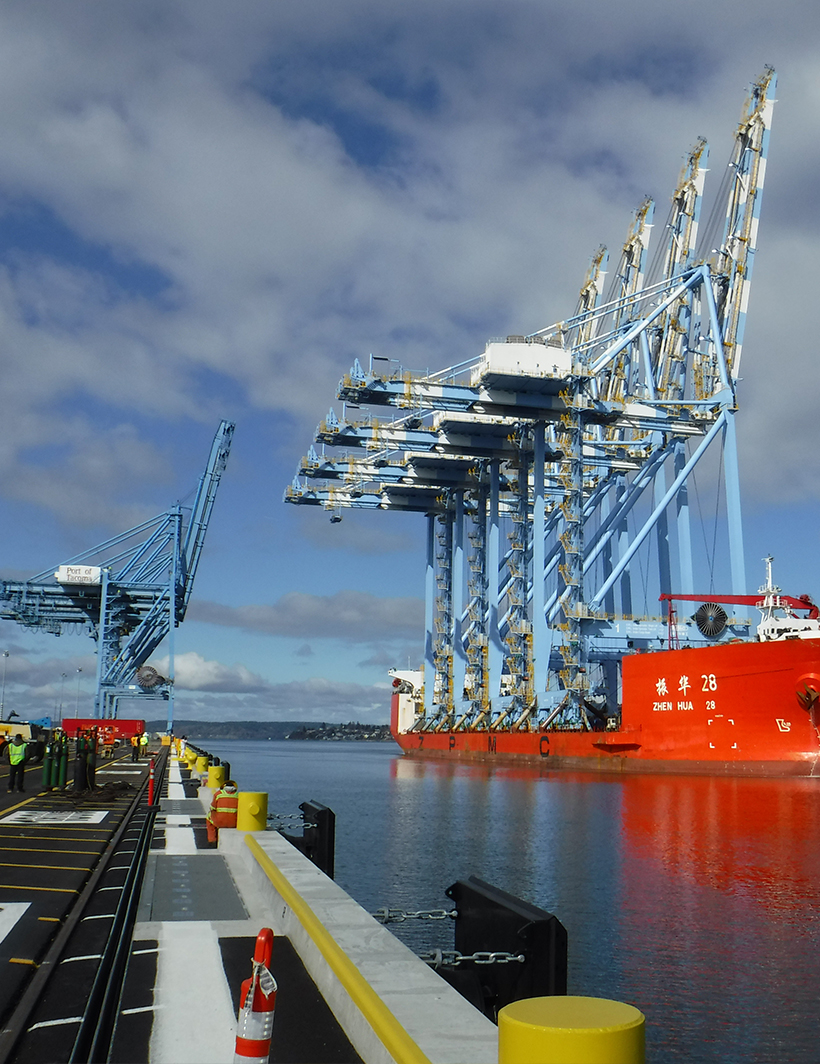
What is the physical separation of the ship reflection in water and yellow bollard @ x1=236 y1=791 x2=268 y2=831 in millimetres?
4541

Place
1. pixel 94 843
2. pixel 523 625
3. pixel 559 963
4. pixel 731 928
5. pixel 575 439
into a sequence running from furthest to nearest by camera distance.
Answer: pixel 523 625
pixel 575 439
pixel 94 843
pixel 731 928
pixel 559 963

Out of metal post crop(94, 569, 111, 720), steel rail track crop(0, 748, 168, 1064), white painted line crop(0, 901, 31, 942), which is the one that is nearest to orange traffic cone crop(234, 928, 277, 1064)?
steel rail track crop(0, 748, 168, 1064)

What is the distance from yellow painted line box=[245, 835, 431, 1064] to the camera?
4742 mm

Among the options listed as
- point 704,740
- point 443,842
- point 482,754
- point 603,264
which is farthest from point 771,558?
point 603,264

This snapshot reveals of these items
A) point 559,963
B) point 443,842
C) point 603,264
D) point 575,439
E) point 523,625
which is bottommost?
point 443,842

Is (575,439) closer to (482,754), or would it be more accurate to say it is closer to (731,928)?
(482,754)

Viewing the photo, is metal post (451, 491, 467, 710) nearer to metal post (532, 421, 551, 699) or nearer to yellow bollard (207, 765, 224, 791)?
metal post (532, 421, 551, 699)

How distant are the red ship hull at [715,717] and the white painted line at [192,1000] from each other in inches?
1356

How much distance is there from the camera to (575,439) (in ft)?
173

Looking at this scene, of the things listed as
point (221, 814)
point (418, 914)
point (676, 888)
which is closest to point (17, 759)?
point (221, 814)

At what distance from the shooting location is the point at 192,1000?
6.42m

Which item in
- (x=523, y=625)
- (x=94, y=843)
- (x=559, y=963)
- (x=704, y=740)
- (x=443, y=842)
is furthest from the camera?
(x=523, y=625)

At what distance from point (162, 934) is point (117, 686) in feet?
226

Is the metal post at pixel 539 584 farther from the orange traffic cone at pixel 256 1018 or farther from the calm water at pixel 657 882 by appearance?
the orange traffic cone at pixel 256 1018
